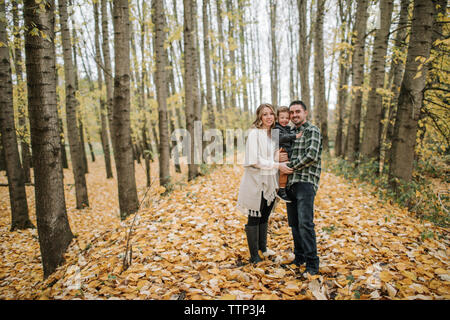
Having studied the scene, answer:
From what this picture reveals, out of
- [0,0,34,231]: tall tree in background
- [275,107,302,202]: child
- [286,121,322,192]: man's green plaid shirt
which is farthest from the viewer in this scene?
[0,0,34,231]: tall tree in background

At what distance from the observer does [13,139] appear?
226 inches

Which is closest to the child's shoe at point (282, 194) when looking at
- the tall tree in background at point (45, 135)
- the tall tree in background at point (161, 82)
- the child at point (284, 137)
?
the child at point (284, 137)

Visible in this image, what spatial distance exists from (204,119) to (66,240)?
15017 millimetres

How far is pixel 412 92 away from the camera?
4449 millimetres

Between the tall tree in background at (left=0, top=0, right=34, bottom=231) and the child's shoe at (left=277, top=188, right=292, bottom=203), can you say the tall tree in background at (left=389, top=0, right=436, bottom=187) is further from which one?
the tall tree in background at (left=0, top=0, right=34, bottom=231)

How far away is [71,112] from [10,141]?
2.33m

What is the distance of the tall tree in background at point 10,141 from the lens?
18.1 ft

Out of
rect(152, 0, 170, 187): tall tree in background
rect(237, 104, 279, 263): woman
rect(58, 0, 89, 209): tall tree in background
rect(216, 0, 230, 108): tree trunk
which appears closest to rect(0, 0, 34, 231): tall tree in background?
rect(58, 0, 89, 209): tall tree in background

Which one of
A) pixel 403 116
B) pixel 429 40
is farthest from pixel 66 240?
pixel 429 40

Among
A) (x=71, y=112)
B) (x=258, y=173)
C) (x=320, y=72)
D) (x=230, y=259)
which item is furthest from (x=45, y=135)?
(x=320, y=72)

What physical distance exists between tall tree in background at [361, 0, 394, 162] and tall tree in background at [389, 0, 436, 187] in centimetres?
208

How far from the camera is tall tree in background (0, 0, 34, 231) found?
550cm

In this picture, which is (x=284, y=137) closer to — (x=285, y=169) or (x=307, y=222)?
(x=285, y=169)
